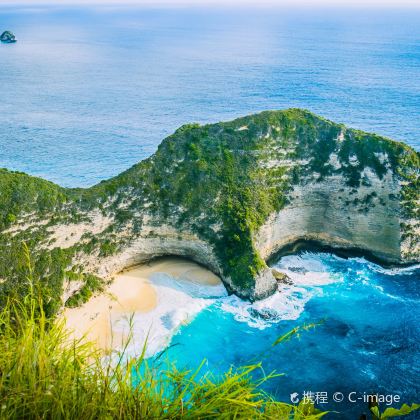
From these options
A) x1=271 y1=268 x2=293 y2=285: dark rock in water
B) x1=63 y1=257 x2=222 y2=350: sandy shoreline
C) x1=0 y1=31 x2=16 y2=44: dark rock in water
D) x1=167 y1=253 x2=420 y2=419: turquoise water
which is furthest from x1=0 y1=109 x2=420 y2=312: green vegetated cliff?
x1=0 y1=31 x2=16 y2=44: dark rock in water

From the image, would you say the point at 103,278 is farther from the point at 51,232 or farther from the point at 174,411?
the point at 174,411

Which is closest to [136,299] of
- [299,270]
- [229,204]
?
[229,204]

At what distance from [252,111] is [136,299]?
5567 cm

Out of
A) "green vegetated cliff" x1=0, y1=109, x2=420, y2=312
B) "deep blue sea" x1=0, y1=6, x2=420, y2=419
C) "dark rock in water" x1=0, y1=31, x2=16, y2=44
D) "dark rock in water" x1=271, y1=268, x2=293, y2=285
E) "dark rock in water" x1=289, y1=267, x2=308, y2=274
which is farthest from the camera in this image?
"dark rock in water" x1=0, y1=31, x2=16, y2=44

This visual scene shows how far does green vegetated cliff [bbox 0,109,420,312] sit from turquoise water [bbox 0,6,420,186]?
2110 centimetres

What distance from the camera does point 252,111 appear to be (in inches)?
3546

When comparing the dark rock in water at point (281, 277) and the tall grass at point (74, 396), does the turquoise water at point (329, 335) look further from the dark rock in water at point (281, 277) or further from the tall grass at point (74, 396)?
the tall grass at point (74, 396)

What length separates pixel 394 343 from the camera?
3831 centimetres

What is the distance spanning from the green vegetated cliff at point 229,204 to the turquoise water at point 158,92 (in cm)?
2110

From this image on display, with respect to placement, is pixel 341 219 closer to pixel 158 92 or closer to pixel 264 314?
pixel 264 314

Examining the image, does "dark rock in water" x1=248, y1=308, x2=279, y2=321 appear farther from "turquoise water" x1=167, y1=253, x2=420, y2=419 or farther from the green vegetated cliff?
the green vegetated cliff

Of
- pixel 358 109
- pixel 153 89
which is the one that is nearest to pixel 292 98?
pixel 358 109

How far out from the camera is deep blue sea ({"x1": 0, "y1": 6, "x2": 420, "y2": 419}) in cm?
3712

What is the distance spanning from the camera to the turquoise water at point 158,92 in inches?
2945
